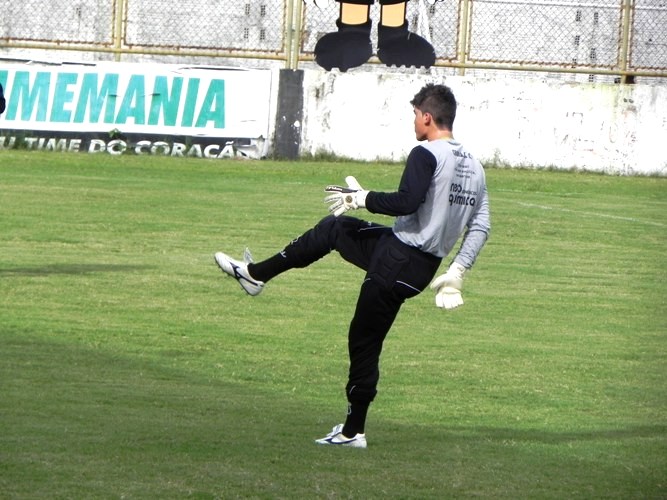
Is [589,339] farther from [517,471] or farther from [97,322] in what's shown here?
[517,471]

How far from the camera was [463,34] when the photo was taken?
28438 millimetres

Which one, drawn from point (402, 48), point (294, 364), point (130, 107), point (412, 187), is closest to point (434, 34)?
point (402, 48)

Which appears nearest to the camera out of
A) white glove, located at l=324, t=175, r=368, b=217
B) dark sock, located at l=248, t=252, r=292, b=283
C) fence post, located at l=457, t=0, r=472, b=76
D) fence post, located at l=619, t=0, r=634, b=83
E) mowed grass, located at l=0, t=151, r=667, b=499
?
mowed grass, located at l=0, t=151, r=667, b=499

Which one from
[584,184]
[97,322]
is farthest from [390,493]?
[584,184]

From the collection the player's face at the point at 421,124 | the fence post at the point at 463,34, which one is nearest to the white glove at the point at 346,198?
the player's face at the point at 421,124

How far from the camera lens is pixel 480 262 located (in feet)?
54.6

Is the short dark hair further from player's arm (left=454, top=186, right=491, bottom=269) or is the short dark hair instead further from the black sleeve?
player's arm (left=454, top=186, right=491, bottom=269)

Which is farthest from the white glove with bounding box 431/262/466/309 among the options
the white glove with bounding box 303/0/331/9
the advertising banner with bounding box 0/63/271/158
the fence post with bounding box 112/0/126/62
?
the white glove with bounding box 303/0/331/9

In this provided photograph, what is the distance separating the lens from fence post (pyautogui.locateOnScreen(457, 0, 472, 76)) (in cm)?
2827

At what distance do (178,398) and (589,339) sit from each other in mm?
4335

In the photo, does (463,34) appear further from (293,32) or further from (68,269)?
(68,269)

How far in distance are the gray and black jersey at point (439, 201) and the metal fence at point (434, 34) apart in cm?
2000

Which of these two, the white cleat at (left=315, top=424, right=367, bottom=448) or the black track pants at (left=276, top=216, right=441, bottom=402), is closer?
the black track pants at (left=276, top=216, right=441, bottom=402)

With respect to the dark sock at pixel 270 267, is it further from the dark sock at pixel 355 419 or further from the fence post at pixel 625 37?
the fence post at pixel 625 37
